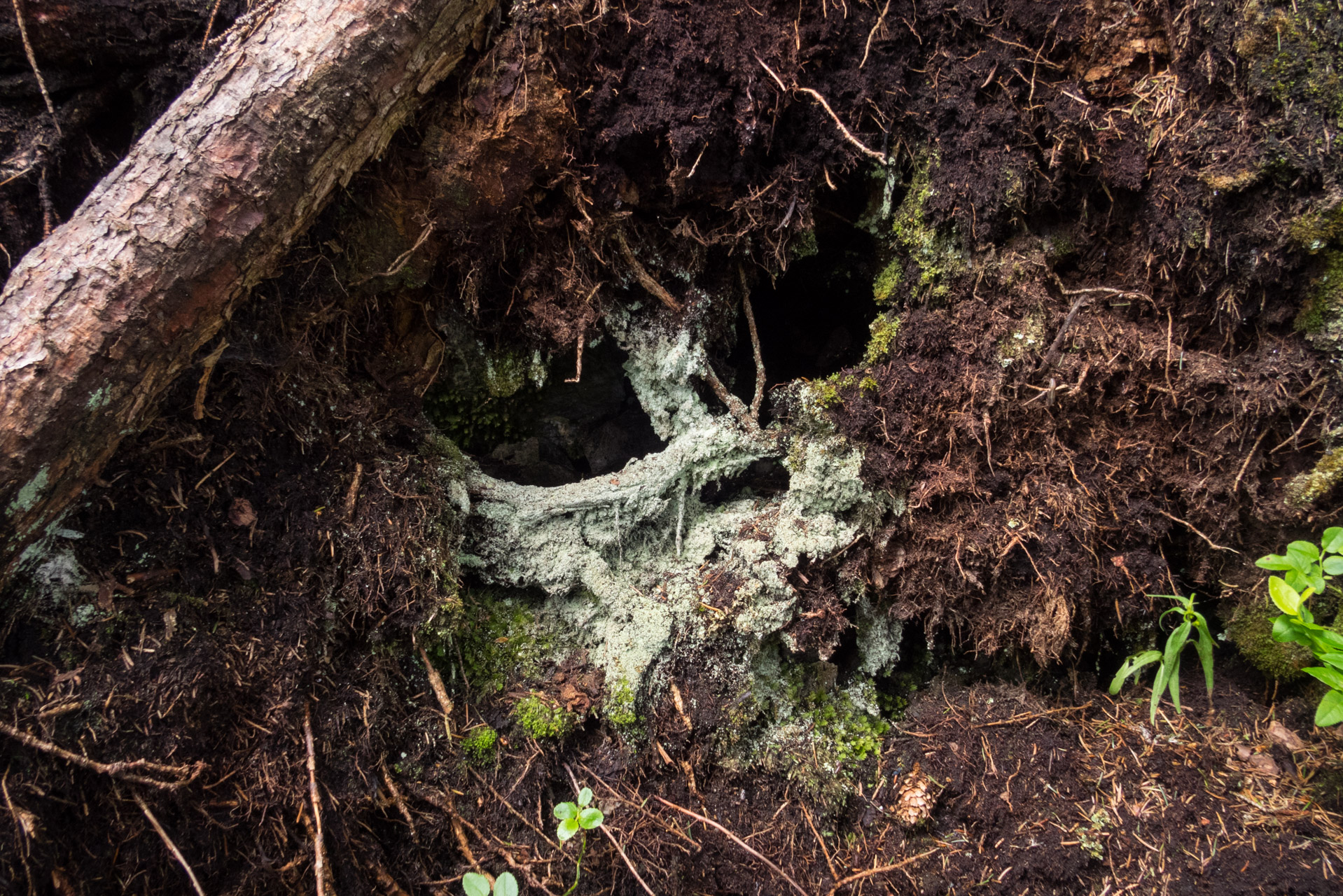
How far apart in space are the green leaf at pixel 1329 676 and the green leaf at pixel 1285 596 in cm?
15

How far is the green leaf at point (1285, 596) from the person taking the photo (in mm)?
1668

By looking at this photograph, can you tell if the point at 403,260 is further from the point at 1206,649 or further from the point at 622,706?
the point at 1206,649

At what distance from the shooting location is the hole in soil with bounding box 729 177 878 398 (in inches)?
112

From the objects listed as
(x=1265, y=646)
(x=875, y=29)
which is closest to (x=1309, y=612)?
(x=1265, y=646)

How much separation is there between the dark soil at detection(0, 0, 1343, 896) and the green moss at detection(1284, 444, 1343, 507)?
5 cm

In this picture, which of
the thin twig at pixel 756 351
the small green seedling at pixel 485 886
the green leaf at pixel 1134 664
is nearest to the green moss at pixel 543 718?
the small green seedling at pixel 485 886

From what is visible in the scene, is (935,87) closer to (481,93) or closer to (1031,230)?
(1031,230)

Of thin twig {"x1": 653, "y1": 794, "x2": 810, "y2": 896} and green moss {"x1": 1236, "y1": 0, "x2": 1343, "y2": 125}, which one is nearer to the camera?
green moss {"x1": 1236, "y1": 0, "x2": 1343, "y2": 125}

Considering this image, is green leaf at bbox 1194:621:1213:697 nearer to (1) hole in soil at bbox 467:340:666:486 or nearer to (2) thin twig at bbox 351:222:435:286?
(1) hole in soil at bbox 467:340:666:486

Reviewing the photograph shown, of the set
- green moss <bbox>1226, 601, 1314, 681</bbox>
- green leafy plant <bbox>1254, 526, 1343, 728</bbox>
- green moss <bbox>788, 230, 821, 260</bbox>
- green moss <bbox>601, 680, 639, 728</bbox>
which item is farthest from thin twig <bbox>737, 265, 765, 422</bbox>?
green moss <bbox>1226, 601, 1314, 681</bbox>

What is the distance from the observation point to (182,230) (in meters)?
1.54

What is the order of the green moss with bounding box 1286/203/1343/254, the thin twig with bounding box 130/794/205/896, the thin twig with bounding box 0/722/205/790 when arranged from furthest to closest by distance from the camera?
the green moss with bounding box 1286/203/1343/254 < the thin twig with bounding box 130/794/205/896 < the thin twig with bounding box 0/722/205/790

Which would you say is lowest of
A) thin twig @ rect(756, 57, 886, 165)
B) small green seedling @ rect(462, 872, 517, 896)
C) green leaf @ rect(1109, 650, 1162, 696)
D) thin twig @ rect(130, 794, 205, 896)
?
green leaf @ rect(1109, 650, 1162, 696)

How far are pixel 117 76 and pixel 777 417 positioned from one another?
8.11 feet
